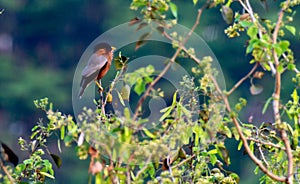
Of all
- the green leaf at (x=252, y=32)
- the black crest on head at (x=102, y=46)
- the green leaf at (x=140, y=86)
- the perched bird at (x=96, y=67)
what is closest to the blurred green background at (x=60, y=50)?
the black crest on head at (x=102, y=46)

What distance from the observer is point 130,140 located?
1.58 meters

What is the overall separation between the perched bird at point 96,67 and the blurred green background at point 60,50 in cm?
927

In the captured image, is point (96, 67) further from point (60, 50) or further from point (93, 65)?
point (60, 50)

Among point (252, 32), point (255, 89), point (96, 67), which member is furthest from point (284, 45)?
point (96, 67)

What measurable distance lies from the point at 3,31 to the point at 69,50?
1.29 meters

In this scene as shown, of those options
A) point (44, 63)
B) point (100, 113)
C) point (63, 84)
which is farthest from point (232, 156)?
point (100, 113)

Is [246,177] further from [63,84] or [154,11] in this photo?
[154,11]

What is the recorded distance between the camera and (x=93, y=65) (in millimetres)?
2699

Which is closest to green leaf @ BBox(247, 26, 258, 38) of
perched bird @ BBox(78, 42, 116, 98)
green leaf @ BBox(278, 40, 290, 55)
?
green leaf @ BBox(278, 40, 290, 55)

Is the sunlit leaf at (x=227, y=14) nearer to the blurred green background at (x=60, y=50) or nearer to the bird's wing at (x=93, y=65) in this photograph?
the bird's wing at (x=93, y=65)

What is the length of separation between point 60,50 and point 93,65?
13.8 metres

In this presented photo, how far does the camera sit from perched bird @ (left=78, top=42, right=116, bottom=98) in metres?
2.64

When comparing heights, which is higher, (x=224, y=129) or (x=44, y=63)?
(x=44, y=63)

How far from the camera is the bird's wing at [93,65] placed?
104 inches
